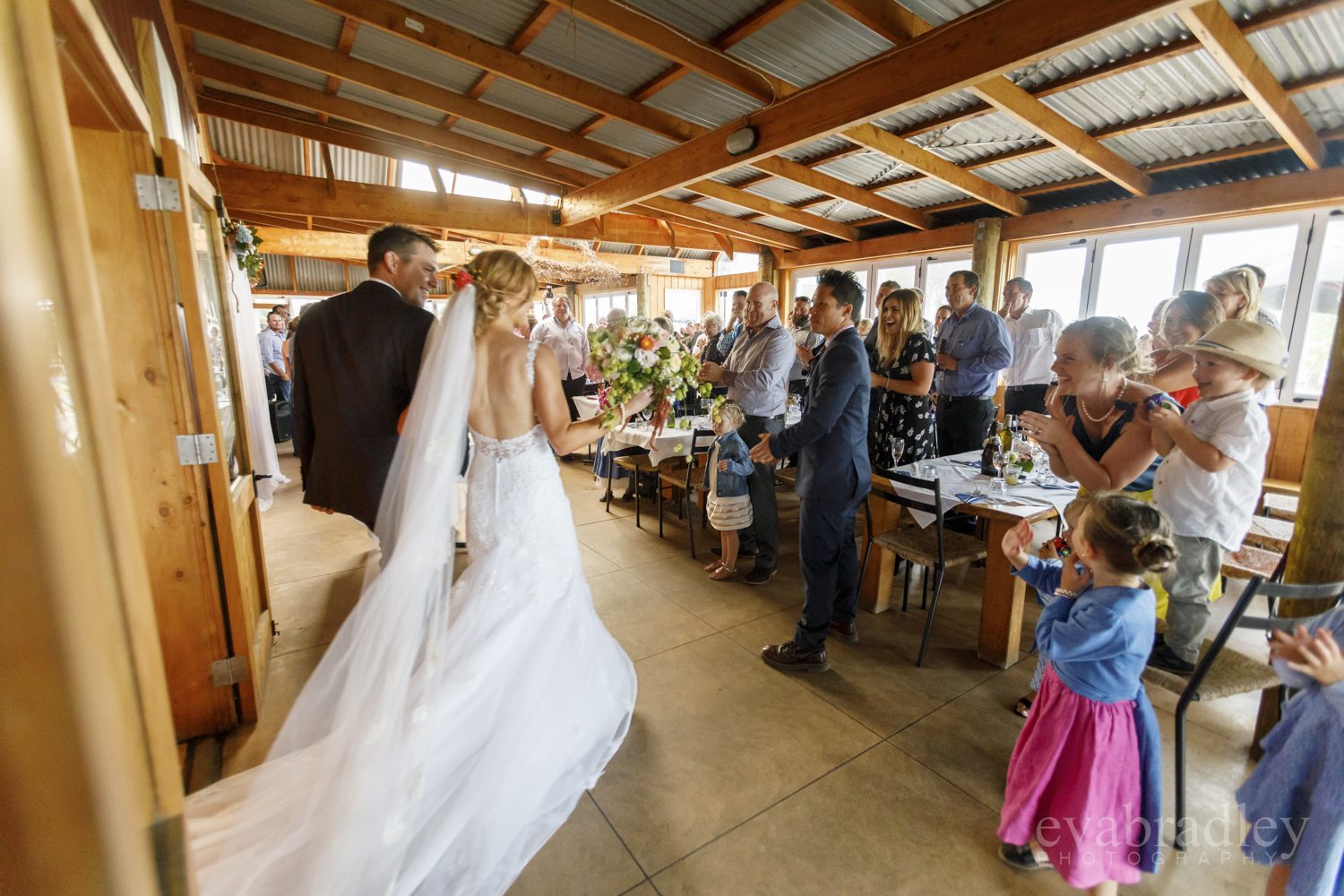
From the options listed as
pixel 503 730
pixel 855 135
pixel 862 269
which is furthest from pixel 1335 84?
pixel 503 730

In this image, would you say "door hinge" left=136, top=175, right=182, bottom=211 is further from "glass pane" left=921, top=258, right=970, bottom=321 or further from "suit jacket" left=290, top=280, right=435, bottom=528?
"glass pane" left=921, top=258, right=970, bottom=321

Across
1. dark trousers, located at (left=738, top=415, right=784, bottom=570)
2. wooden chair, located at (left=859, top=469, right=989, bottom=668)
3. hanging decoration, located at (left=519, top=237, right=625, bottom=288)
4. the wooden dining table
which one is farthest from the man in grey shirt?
hanging decoration, located at (left=519, top=237, right=625, bottom=288)

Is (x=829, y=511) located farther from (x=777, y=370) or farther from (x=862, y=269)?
(x=862, y=269)

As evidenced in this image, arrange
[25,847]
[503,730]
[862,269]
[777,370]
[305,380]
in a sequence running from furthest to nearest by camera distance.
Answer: [862,269] < [777,370] < [305,380] < [503,730] < [25,847]

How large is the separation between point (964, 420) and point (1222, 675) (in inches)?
108

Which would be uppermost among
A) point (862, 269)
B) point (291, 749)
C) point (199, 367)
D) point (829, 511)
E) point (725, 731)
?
point (862, 269)

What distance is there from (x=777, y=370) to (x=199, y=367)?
303cm

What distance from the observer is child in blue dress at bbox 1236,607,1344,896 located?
1268 mm

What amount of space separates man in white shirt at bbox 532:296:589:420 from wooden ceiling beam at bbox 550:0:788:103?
10.5 feet

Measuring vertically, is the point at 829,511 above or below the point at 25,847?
below

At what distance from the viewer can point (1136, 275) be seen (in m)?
6.53

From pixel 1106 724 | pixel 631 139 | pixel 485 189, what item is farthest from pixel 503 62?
pixel 485 189

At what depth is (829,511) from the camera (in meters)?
2.77

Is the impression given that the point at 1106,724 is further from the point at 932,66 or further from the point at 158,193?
the point at 932,66
